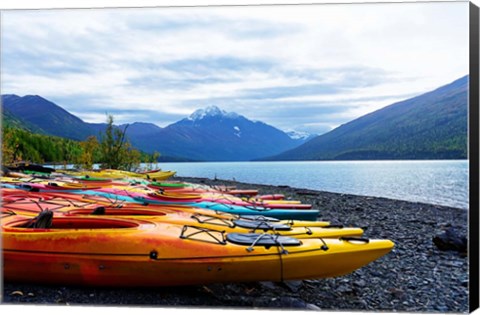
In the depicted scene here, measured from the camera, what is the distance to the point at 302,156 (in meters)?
37.4

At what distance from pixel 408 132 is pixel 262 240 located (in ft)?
45.1

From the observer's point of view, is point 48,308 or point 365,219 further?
point 365,219

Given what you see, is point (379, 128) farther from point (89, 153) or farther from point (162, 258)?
point (162, 258)

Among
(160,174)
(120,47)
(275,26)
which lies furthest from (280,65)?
(160,174)

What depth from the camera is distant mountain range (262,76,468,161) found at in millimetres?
7081

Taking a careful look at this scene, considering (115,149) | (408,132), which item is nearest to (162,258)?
(115,149)

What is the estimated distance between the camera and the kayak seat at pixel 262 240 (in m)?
3.18

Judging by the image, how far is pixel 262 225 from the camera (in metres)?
3.89

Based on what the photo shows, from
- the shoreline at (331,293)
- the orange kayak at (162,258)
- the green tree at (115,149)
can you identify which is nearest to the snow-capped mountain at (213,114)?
the green tree at (115,149)

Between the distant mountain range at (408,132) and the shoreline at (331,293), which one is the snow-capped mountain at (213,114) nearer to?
the distant mountain range at (408,132)

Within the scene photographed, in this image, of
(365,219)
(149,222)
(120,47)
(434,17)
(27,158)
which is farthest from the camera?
(27,158)

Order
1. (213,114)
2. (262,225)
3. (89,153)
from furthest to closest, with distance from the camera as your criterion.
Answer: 1. (213,114)
2. (89,153)
3. (262,225)

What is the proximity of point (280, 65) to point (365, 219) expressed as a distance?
166 inches

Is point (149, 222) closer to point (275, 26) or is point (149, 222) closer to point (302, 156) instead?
point (275, 26)
